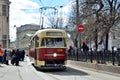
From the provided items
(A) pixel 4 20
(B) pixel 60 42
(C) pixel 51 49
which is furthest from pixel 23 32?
(C) pixel 51 49

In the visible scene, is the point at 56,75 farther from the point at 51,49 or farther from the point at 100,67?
the point at 51,49

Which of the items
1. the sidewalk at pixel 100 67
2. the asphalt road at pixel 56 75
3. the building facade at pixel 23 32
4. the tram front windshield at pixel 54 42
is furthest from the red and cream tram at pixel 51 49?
the building facade at pixel 23 32

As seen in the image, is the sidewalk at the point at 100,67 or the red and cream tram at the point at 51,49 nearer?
the sidewalk at the point at 100,67

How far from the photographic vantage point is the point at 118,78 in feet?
76.3

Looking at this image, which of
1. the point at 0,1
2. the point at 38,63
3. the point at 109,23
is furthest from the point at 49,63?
the point at 0,1

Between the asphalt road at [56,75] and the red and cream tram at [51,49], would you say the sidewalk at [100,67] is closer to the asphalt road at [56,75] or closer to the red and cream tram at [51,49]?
the asphalt road at [56,75]

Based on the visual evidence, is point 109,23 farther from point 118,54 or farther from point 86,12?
point 118,54

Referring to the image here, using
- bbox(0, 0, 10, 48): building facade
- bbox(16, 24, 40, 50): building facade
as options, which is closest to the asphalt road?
bbox(0, 0, 10, 48): building facade

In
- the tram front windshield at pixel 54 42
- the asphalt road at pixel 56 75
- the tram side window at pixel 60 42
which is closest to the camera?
the asphalt road at pixel 56 75

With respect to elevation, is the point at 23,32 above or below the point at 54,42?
above

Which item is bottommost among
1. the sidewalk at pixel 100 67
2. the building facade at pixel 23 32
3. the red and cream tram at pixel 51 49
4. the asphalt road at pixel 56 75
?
the asphalt road at pixel 56 75

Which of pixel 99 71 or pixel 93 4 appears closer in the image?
pixel 99 71

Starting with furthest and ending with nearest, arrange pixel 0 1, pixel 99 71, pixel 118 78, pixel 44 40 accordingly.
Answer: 1. pixel 0 1
2. pixel 44 40
3. pixel 99 71
4. pixel 118 78

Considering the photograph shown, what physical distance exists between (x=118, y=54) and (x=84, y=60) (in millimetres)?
9372
